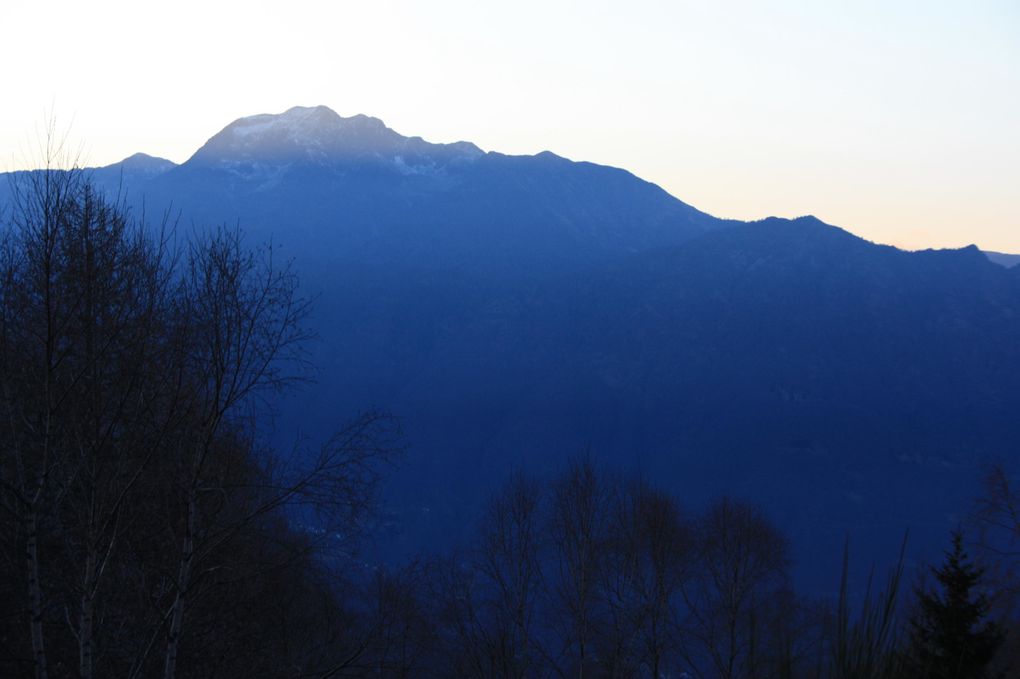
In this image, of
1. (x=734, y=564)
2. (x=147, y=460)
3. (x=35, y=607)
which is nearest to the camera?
(x=35, y=607)

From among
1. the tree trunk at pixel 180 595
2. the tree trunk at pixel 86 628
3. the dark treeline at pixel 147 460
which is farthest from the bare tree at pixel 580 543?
the tree trunk at pixel 86 628

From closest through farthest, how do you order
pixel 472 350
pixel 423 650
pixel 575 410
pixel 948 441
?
pixel 423 650, pixel 948 441, pixel 575 410, pixel 472 350

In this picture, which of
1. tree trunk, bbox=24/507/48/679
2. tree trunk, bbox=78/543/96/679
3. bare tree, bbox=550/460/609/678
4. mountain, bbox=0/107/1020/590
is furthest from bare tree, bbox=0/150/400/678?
mountain, bbox=0/107/1020/590

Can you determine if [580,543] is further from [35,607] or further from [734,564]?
[35,607]

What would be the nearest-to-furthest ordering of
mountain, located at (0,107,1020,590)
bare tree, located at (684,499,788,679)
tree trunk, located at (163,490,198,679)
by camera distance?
tree trunk, located at (163,490,198,679)
bare tree, located at (684,499,788,679)
mountain, located at (0,107,1020,590)

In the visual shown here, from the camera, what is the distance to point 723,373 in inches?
7092

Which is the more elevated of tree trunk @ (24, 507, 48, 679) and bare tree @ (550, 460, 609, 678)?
tree trunk @ (24, 507, 48, 679)

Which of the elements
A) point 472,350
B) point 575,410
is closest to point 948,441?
point 575,410

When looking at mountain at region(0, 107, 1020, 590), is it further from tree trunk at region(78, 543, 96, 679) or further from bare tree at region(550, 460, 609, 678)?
tree trunk at region(78, 543, 96, 679)

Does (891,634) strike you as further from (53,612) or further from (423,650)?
(423,650)

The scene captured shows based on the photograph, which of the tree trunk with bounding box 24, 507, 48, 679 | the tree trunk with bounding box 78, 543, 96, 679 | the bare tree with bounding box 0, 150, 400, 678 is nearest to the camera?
the tree trunk with bounding box 24, 507, 48, 679

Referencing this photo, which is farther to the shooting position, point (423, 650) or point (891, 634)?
point (423, 650)

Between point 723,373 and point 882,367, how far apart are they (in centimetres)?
3206

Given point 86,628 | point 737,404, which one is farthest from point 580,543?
point 737,404
